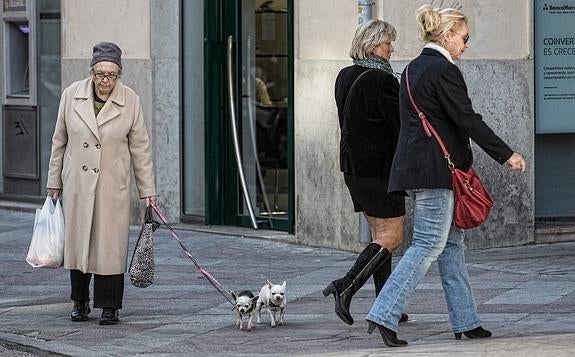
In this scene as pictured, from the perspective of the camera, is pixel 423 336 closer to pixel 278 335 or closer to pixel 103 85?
pixel 278 335

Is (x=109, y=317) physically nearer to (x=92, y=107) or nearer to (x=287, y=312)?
(x=287, y=312)

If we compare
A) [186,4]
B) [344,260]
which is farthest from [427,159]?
[186,4]

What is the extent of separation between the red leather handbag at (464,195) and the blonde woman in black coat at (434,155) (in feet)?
0.09

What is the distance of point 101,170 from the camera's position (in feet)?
30.9

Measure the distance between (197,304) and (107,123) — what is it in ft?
5.19

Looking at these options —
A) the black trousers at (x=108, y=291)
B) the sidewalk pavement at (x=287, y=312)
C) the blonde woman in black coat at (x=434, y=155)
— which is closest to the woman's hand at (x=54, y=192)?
the black trousers at (x=108, y=291)

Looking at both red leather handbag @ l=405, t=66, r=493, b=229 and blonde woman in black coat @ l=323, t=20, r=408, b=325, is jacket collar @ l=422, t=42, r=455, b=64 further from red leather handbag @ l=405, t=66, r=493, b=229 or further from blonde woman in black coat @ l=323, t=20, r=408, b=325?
blonde woman in black coat @ l=323, t=20, r=408, b=325

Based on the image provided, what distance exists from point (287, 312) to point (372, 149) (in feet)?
4.90

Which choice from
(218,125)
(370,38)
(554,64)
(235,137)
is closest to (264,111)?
(235,137)

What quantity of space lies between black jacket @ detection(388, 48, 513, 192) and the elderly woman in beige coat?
2.13m

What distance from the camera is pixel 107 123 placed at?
9.42 meters

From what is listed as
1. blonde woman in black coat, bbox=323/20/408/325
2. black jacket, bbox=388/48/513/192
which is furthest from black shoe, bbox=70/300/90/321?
black jacket, bbox=388/48/513/192

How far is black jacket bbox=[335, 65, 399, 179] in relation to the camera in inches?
348

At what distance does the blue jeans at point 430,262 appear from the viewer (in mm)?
8055
